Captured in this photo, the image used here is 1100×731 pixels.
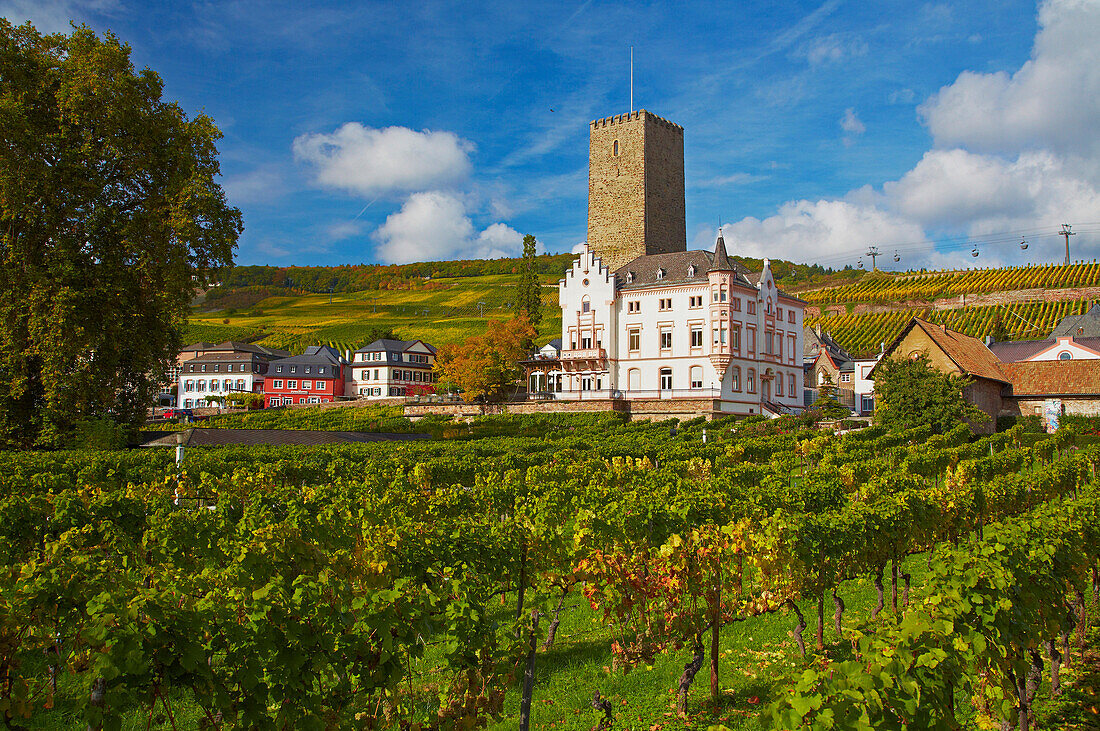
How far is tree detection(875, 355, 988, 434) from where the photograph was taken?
4256 centimetres

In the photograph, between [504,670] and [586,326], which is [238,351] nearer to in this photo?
[586,326]

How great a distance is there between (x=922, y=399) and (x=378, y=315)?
123947mm

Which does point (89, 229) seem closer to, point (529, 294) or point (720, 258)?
point (720, 258)

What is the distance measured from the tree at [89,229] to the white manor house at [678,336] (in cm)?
3505

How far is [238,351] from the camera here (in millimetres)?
103938

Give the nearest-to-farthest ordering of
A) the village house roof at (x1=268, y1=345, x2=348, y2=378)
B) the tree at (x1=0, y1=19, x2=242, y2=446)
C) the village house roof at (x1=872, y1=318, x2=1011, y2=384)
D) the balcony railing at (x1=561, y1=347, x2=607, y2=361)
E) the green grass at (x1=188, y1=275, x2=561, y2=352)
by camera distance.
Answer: the tree at (x1=0, y1=19, x2=242, y2=446)
the village house roof at (x1=872, y1=318, x2=1011, y2=384)
the balcony railing at (x1=561, y1=347, x2=607, y2=361)
the village house roof at (x1=268, y1=345, x2=348, y2=378)
the green grass at (x1=188, y1=275, x2=561, y2=352)

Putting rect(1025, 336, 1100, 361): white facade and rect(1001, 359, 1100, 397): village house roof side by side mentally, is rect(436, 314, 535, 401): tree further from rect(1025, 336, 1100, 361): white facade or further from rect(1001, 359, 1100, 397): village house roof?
rect(1025, 336, 1100, 361): white facade

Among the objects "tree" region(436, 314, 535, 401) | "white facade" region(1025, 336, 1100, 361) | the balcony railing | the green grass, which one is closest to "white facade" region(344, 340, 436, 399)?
the green grass

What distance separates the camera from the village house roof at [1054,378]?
175ft

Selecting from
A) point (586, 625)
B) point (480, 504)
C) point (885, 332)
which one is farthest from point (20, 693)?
point (885, 332)

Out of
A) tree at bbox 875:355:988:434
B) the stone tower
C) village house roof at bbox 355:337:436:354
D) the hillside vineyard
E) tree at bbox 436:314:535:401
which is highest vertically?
the stone tower

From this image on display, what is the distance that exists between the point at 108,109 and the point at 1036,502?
35.8m

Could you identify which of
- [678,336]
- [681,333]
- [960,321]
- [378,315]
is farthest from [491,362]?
[378,315]

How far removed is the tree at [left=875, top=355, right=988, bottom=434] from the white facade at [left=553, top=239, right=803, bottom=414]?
50.5ft
